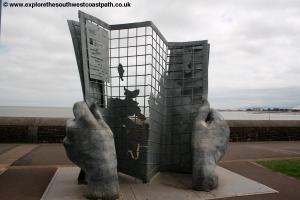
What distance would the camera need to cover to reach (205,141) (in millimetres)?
7117

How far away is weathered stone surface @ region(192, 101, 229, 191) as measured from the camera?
682 centimetres

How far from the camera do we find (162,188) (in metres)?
6.96

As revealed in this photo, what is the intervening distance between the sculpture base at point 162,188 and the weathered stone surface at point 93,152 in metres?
0.33

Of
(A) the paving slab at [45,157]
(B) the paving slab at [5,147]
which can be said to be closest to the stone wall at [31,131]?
(B) the paving slab at [5,147]

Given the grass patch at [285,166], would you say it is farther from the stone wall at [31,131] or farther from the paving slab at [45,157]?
the stone wall at [31,131]

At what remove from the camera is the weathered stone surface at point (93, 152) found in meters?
6.08

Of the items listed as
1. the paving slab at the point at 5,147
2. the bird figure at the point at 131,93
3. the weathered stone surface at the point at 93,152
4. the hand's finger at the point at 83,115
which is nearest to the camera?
the weathered stone surface at the point at 93,152

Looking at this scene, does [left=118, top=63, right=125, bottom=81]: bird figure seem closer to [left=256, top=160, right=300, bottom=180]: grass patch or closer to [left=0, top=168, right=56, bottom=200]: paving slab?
[left=0, top=168, right=56, bottom=200]: paving slab

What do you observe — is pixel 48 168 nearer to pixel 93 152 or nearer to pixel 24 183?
pixel 24 183

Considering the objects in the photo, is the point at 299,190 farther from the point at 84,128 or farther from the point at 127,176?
the point at 84,128

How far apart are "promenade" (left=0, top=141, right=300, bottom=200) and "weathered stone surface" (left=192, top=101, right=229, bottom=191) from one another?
645mm

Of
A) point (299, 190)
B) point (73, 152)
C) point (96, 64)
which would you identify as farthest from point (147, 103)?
point (299, 190)

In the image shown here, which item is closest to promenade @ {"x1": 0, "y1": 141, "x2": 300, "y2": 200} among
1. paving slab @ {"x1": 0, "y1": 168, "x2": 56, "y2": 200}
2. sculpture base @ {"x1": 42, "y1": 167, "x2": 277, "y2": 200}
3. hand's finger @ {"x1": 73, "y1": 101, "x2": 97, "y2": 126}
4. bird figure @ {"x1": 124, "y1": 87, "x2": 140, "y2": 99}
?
paving slab @ {"x1": 0, "y1": 168, "x2": 56, "y2": 200}

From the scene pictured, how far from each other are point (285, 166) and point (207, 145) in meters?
3.61
